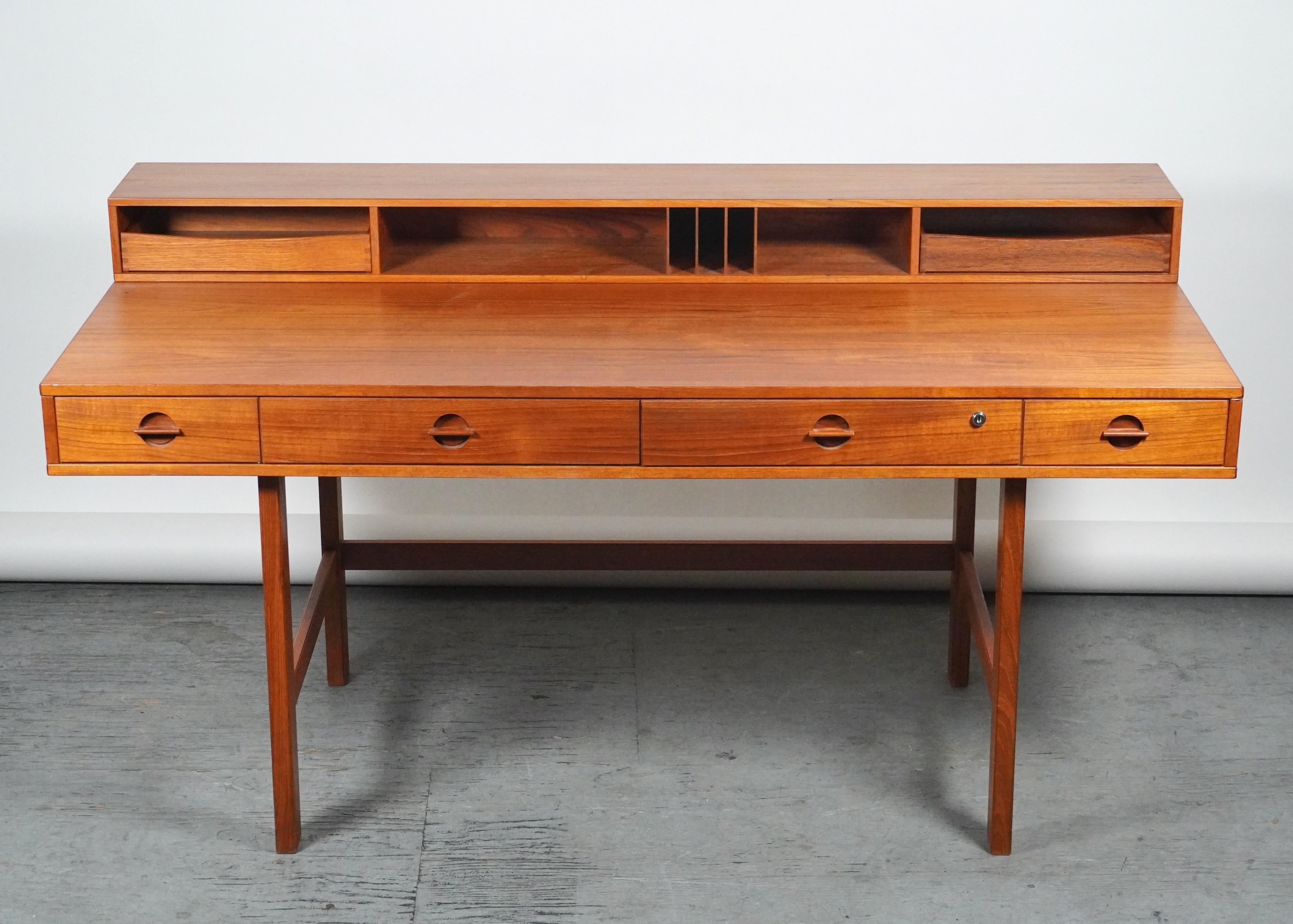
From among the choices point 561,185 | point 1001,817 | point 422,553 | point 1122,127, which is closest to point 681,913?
point 1001,817

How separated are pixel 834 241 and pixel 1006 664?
95 centimetres

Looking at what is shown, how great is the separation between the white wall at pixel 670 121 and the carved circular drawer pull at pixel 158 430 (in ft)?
4.58

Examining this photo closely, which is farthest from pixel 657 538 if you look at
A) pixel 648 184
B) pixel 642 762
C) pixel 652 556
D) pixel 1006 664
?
pixel 1006 664

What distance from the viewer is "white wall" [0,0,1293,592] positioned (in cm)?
396

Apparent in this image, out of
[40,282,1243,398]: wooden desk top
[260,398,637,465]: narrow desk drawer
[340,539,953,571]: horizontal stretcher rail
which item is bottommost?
[340,539,953,571]: horizontal stretcher rail

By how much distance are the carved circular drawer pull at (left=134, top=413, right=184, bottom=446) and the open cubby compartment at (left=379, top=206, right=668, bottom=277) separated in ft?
2.10

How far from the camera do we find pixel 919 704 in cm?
Answer: 364

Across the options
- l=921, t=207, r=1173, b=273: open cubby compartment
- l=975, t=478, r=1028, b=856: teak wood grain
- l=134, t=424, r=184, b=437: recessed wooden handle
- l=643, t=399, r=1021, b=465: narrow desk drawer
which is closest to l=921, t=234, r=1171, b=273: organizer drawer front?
l=921, t=207, r=1173, b=273: open cubby compartment

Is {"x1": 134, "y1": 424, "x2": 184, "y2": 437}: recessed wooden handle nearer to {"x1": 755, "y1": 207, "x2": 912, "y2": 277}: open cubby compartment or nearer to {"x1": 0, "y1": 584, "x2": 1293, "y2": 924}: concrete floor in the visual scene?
{"x1": 0, "y1": 584, "x2": 1293, "y2": 924}: concrete floor

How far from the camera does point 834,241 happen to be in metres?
3.31

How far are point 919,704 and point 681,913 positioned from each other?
3.12ft

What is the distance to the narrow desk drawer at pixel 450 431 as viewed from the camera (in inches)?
104

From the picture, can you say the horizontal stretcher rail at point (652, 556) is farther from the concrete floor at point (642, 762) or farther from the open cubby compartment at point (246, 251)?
the open cubby compartment at point (246, 251)

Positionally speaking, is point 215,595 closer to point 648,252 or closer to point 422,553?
point 422,553
